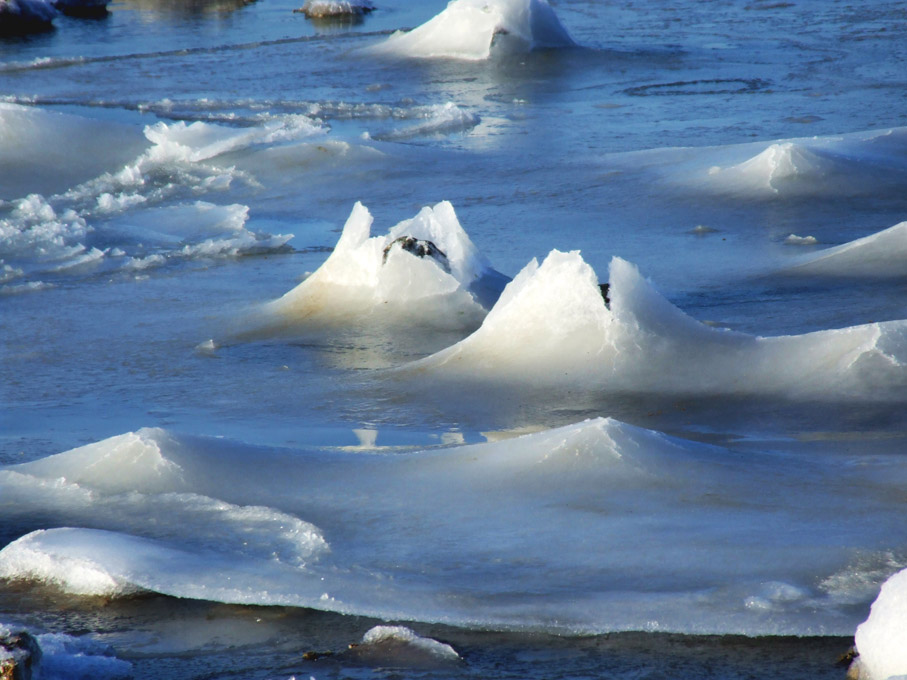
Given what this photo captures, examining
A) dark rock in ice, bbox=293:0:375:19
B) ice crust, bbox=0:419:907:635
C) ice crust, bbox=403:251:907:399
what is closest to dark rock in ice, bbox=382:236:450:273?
ice crust, bbox=403:251:907:399

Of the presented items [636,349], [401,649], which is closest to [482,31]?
[636,349]

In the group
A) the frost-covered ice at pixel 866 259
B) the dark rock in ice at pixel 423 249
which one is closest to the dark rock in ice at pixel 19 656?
the dark rock in ice at pixel 423 249

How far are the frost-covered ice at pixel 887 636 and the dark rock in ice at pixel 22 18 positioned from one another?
47.5ft

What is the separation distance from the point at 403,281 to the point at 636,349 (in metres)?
1.20

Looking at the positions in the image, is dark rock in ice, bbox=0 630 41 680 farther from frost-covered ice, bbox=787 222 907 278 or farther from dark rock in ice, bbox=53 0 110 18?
dark rock in ice, bbox=53 0 110 18

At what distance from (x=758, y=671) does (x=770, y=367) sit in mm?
1576

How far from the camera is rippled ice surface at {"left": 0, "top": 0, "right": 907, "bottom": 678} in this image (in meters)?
2.22

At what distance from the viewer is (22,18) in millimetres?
14688

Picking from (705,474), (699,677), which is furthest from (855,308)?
(699,677)

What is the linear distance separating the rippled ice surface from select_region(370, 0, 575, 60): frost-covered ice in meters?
3.03

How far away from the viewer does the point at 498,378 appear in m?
3.62

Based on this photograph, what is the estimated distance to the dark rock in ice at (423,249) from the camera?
443 cm

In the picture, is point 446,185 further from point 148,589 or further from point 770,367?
point 148,589

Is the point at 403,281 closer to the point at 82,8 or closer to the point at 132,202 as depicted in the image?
the point at 132,202
